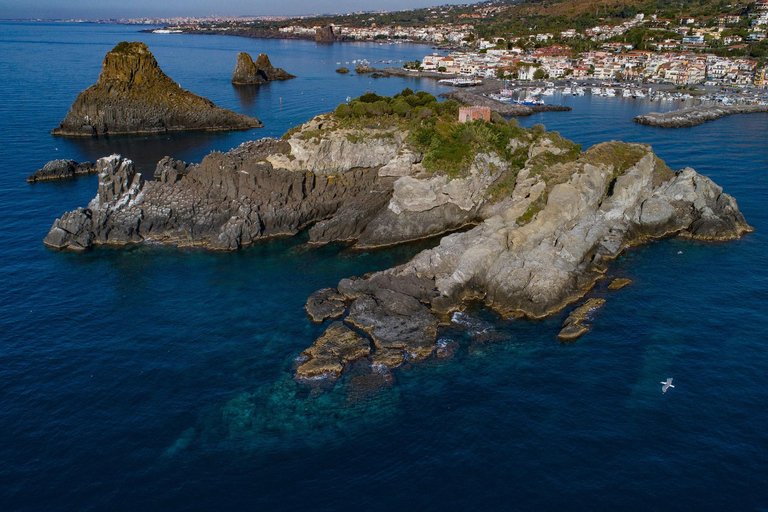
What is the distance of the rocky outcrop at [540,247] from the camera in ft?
132

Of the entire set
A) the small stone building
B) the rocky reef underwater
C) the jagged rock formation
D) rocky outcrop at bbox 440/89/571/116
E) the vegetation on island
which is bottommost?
the rocky reef underwater

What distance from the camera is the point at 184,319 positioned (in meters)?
40.9

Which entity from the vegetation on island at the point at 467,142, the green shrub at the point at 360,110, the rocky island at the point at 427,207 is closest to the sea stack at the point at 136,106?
the green shrub at the point at 360,110

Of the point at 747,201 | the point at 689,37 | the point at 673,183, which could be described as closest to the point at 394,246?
the point at 673,183

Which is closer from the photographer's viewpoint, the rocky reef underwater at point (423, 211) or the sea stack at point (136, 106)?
the rocky reef underwater at point (423, 211)

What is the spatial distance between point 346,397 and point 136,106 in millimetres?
92259

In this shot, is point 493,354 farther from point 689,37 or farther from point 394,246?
point 689,37

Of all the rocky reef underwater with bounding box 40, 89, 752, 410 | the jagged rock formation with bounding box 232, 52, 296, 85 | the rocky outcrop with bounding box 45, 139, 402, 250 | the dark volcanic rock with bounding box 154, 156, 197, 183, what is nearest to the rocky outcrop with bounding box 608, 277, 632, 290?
the rocky reef underwater with bounding box 40, 89, 752, 410

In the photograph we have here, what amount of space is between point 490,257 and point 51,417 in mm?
33182

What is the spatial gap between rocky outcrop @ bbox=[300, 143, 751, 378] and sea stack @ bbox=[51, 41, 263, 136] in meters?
71.9

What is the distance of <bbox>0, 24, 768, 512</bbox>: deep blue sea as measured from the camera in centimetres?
2634

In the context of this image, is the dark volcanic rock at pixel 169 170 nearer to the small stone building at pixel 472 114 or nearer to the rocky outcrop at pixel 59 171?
the rocky outcrop at pixel 59 171

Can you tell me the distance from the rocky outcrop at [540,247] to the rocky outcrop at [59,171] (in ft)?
174

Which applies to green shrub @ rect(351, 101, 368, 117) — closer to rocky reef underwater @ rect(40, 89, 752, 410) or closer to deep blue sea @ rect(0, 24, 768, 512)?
rocky reef underwater @ rect(40, 89, 752, 410)
